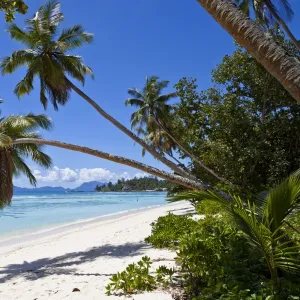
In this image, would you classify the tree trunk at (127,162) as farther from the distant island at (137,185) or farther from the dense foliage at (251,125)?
the distant island at (137,185)

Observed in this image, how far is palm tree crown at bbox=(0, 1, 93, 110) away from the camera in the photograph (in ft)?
40.1

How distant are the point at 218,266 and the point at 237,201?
1154mm

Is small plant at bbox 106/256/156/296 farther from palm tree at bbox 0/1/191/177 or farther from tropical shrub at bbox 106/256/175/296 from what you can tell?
palm tree at bbox 0/1/191/177

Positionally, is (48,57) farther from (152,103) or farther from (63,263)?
(152,103)

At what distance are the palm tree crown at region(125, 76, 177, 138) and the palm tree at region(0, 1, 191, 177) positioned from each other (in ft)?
51.2

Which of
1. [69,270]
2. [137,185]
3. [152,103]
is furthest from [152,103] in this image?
[137,185]

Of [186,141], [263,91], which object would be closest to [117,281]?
[263,91]

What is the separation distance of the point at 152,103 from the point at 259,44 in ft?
85.7

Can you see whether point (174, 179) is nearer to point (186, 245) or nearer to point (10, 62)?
point (186, 245)

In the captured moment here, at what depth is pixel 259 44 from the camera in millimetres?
3207

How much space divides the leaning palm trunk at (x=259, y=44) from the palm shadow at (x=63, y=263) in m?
4.86

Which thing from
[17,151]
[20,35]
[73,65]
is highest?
[20,35]

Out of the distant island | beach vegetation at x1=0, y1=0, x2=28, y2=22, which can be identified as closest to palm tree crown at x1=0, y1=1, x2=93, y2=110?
beach vegetation at x1=0, y1=0, x2=28, y2=22

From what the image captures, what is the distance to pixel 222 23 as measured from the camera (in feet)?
11.6
